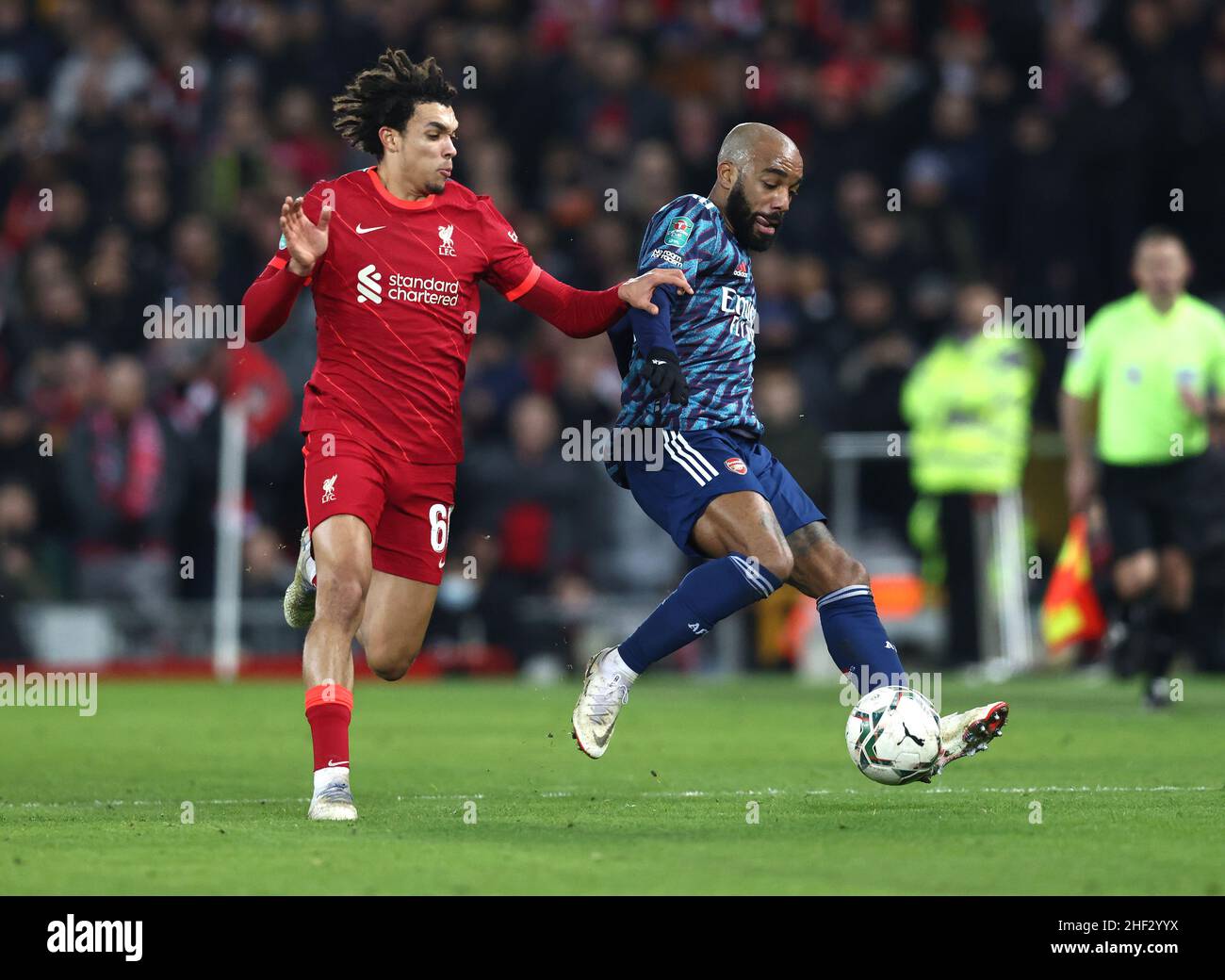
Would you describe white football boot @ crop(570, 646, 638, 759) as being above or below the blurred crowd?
below

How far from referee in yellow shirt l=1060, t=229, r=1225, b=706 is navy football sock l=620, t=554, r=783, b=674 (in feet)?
17.2

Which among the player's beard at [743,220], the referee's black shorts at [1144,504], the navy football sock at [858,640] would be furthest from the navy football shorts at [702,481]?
the referee's black shorts at [1144,504]

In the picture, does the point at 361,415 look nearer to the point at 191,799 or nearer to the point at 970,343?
the point at 191,799

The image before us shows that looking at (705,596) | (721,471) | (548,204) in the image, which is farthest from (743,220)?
(548,204)

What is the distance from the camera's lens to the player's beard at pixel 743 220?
800cm

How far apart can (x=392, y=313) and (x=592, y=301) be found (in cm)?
69

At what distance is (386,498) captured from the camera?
310 inches

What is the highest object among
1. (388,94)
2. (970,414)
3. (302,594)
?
(388,94)

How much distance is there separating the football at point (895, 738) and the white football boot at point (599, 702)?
889 mm

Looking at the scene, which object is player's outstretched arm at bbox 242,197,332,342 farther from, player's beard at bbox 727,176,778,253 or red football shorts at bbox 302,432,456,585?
player's beard at bbox 727,176,778,253

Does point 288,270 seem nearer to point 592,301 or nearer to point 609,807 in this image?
point 592,301

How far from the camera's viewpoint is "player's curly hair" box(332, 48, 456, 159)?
7.77 m

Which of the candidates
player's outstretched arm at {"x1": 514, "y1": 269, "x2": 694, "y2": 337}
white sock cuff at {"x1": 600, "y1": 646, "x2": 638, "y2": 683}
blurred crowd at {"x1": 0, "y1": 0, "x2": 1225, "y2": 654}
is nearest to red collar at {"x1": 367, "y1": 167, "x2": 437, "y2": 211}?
player's outstretched arm at {"x1": 514, "y1": 269, "x2": 694, "y2": 337}

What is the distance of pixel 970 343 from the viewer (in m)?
15.2
